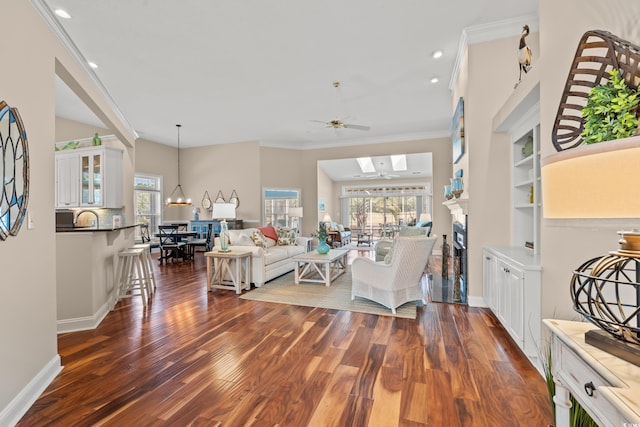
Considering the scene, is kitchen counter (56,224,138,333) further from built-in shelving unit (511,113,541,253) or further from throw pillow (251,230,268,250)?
built-in shelving unit (511,113,541,253)

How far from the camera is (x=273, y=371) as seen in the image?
215 cm

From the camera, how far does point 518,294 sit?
237 cm

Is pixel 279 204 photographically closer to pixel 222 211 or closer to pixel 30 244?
pixel 222 211

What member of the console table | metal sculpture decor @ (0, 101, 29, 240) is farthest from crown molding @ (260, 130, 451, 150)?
the console table

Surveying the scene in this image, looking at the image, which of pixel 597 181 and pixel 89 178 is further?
pixel 89 178

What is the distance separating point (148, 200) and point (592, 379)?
9559 millimetres

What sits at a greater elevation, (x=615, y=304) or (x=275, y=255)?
(x=615, y=304)

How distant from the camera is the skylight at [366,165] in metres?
10.4

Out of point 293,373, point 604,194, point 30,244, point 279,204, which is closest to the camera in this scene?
point 604,194

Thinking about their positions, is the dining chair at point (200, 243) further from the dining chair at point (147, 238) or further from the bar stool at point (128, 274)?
the bar stool at point (128, 274)

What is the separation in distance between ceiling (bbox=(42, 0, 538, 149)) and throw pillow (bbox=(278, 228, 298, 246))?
8.43 feet

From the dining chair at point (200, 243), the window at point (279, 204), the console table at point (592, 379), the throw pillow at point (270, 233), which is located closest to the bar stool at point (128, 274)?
the throw pillow at point (270, 233)

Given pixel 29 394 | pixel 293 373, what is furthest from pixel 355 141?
pixel 29 394

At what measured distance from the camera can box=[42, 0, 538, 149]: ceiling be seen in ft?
10.00
